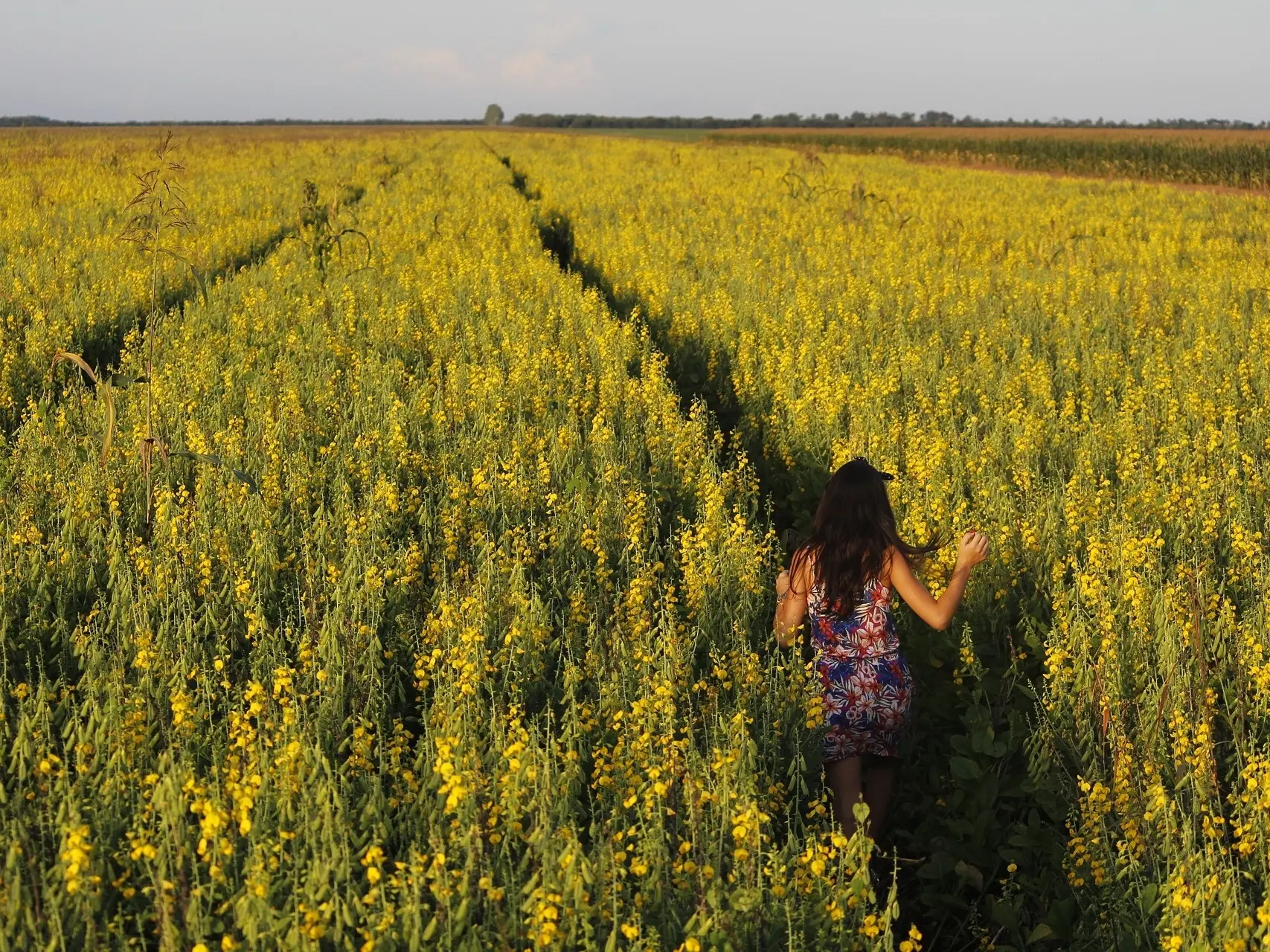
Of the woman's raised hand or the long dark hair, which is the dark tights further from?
the woman's raised hand

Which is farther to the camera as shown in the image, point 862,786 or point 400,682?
point 862,786

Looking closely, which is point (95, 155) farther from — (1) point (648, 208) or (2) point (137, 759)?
(2) point (137, 759)

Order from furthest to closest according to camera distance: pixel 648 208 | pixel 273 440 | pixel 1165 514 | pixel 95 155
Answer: pixel 95 155 → pixel 648 208 → pixel 273 440 → pixel 1165 514

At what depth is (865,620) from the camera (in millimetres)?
3963

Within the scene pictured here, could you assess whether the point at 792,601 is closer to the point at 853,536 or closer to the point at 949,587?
the point at 853,536

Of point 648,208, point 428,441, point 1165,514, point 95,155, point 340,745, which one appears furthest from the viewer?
point 95,155

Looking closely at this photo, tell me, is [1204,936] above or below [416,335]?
below

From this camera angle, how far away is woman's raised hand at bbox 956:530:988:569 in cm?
386

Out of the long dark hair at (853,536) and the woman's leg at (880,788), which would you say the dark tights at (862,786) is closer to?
the woman's leg at (880,788)

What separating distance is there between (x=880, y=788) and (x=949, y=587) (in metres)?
0.80

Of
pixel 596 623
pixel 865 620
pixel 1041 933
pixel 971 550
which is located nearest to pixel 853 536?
pixel 865 620

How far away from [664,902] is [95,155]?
33.2 metres

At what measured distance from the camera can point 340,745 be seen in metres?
2.97

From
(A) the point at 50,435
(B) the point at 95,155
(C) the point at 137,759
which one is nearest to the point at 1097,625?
(C) the point at 137,759
